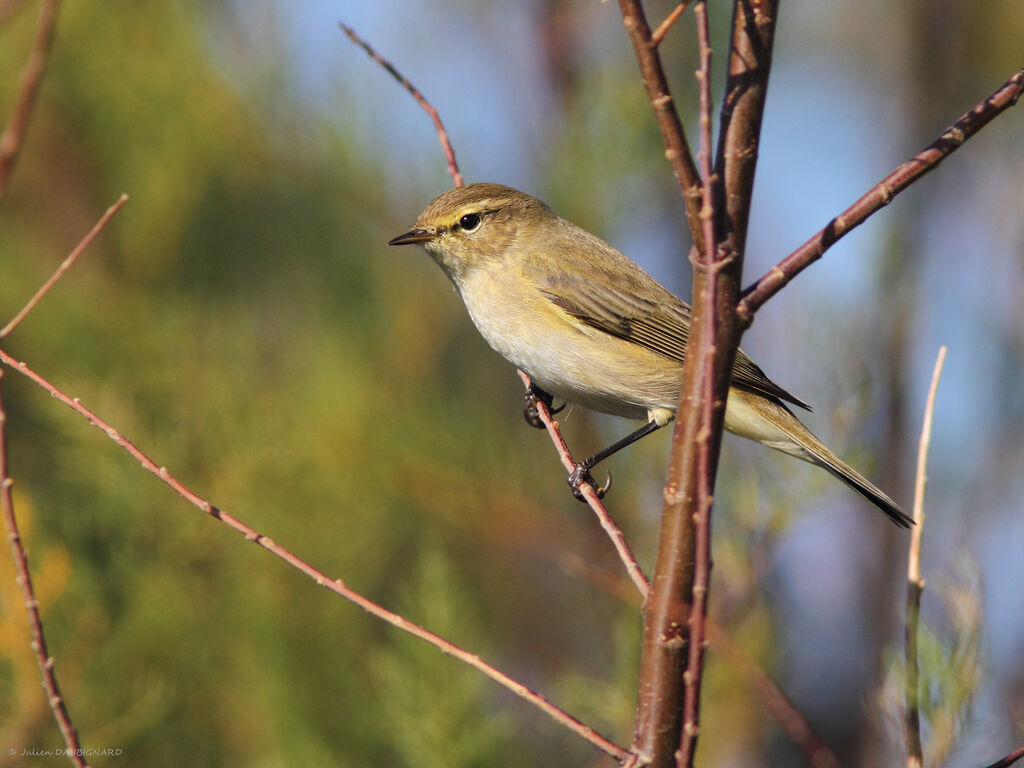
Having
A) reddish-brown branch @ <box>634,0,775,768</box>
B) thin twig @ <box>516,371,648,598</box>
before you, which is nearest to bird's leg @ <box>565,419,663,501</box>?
thin twig @ <box>516,371,648,598</box>

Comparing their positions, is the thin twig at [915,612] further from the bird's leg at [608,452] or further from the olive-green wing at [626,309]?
the olive-green wing at [626,309]

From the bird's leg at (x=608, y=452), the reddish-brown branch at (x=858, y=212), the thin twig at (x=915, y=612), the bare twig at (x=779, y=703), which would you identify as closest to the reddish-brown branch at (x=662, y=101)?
the reddish-brown branch at (x=858, y=212)

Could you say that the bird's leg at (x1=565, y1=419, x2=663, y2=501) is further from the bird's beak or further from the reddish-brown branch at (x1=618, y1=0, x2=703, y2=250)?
the reddish-brown branch at (x1=618, y1=0, x2=703, y2=250)

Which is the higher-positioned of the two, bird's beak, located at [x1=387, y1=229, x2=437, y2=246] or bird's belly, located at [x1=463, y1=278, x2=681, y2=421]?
bird's beak, located at [x1=387, y1=229, x2=437, y2=246]

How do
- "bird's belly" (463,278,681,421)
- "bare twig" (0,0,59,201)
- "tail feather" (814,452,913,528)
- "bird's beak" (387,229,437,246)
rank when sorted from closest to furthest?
"bare twig" (0,0,59,201)
"tail feather" (814,452,913,528)
"bird's belly" (463,278,681,421)
"bird's beak" (387,229,437,246)

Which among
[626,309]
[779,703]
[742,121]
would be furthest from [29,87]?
[626,309]

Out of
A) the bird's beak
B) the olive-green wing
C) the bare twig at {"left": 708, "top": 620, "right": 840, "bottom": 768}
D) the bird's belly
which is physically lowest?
the bare twig at {"left": 708, "top": 620, "right": 840, "bottom": 768}

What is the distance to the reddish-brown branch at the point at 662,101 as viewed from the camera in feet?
5.00

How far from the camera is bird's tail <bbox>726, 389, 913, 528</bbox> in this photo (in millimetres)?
3168

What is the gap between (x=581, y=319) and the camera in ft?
11.4

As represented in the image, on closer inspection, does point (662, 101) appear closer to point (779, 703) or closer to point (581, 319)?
point (779, 703)

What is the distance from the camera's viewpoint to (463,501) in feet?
12.9

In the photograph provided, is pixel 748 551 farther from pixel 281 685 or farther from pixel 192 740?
pixel 192 740

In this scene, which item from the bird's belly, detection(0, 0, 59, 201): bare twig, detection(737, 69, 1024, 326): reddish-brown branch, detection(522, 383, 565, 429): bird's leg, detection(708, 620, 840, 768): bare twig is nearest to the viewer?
detection(0, 0, 59, 201): bare twig
